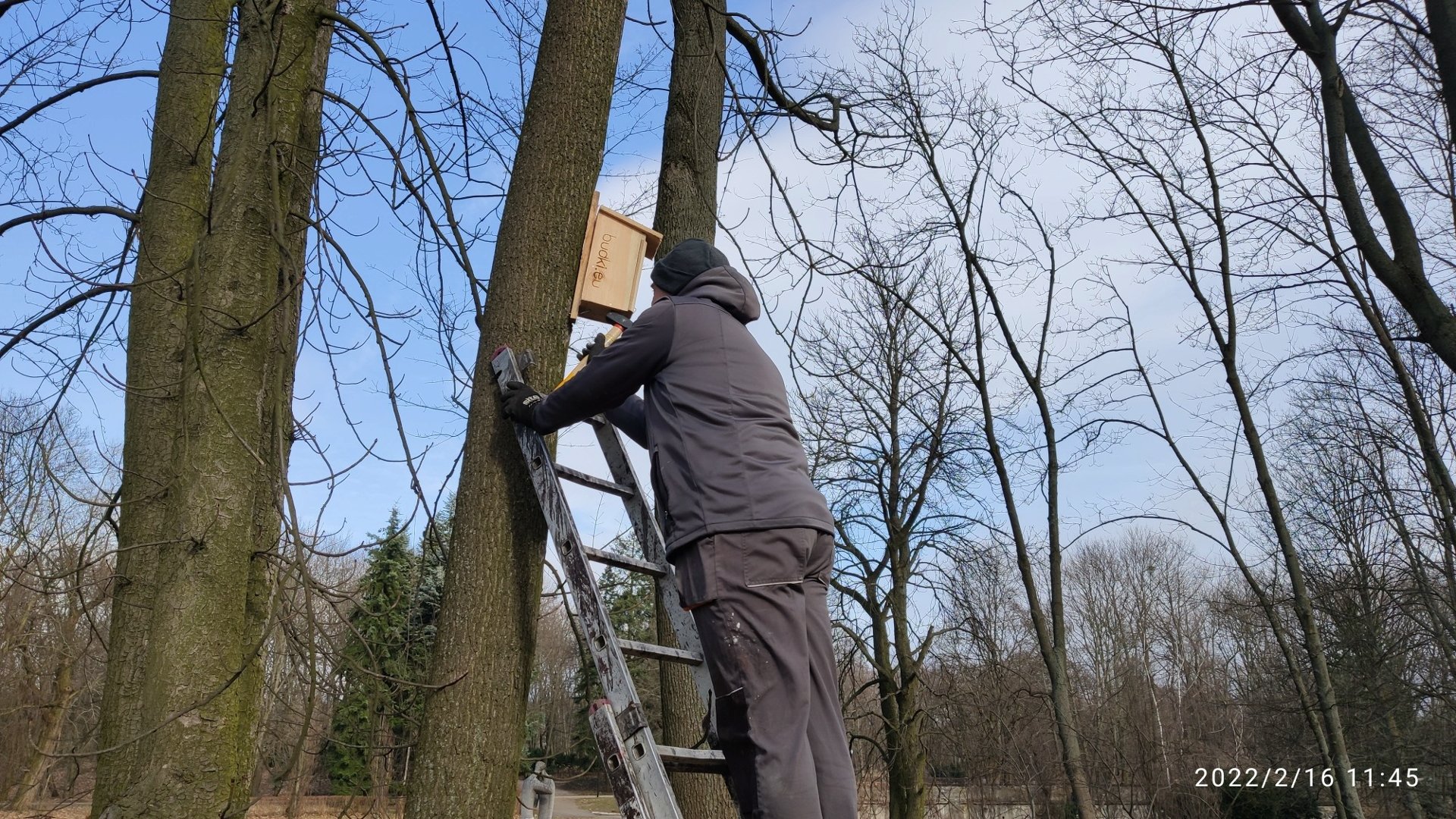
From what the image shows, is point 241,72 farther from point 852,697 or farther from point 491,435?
point 852,697

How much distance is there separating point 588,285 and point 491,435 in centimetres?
74

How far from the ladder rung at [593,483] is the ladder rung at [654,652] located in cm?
52

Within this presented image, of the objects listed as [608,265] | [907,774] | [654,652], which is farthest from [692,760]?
[907,774]

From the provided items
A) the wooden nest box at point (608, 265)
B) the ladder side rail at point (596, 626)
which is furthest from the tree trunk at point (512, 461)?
the wooden nest box at point (608, 265)

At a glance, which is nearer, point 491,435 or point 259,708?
point 491,435

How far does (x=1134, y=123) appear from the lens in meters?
11.3

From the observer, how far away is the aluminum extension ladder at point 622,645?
230 centimetres

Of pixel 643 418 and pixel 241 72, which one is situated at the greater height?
pixel 241 72

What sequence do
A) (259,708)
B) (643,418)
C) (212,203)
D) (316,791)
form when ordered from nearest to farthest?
(212,203) < (643,418) < (259,708) < (316,791)

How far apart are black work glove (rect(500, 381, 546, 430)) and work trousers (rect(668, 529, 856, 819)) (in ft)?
1.83

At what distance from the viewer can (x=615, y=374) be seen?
2631mm

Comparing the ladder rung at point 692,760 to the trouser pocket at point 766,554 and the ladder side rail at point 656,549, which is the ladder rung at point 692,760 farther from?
the trouser pocket at point 766,554

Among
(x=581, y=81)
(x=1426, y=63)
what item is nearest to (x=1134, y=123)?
(x=1426, y=63)

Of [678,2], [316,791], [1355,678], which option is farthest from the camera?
[316,791]
